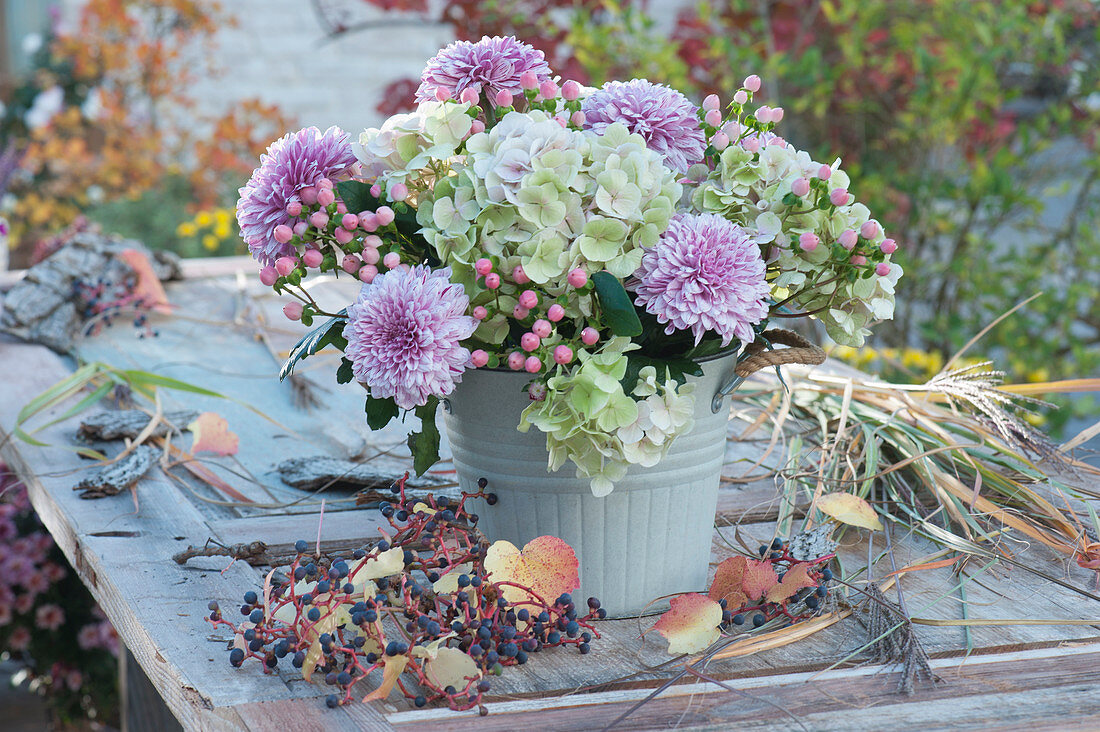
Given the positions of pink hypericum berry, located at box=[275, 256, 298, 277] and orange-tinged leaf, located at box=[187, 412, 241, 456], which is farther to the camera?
orange-tinged leaf, located at box=[187, 412, 241, 456]

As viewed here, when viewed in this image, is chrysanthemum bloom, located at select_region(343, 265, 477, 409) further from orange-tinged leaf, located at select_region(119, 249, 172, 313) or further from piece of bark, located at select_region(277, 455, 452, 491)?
orange-tinged leaf, located at select_region(119, 249, 172, 313)

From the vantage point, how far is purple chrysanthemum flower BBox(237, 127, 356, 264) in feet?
2.86

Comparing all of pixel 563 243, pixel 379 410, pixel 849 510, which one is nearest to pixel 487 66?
pixel 563 243

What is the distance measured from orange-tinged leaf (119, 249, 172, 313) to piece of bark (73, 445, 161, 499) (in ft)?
2.72

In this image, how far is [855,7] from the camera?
9.07 ft

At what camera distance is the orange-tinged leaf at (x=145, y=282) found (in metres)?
2.05

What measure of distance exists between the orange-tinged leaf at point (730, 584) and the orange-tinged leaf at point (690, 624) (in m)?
0.04

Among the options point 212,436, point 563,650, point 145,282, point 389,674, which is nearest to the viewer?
point 389,674

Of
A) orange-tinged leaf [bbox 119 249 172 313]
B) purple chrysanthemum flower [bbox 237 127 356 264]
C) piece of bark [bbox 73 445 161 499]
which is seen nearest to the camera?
purple chrysanthemum flower [bbox 237 127 356 264]

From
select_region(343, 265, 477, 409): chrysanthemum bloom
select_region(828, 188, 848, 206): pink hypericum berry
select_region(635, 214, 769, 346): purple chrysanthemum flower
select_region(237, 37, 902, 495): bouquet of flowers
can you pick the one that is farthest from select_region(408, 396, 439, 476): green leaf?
select_region(828, 188, 848, 206): pink hypericum berry

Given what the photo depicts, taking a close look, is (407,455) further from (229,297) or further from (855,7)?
(855,7)

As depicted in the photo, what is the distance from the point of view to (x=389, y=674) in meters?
0.76

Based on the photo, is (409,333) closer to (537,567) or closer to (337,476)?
(537,567)

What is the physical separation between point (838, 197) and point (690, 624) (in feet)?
1.23
